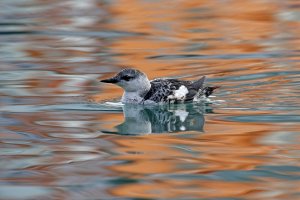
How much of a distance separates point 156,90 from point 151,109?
0.71 ft

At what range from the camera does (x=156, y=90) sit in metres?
10.9

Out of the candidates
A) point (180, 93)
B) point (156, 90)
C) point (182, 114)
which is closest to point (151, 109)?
point (156, 90)

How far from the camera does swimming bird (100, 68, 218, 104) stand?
1084 centimetres

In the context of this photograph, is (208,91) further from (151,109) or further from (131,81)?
(131,81)

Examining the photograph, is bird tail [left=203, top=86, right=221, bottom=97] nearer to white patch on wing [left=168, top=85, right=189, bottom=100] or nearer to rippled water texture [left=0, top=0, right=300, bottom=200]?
rippled water texture [left=0, top=0, right=300, bottom=200]

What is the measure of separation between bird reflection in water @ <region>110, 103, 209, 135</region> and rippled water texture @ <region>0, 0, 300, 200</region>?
0.01m

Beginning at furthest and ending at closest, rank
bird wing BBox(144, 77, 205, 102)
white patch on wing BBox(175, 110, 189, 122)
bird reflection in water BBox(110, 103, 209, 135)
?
bird wing BBox(144, 77, 205, 102) < white patch on wing BBox(175, 110, 189, 122) < bird reflection in water BBox(110, 103, 209, 135)

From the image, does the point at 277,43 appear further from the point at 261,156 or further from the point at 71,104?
the point at 261,156

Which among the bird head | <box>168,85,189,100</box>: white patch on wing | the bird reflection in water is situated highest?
the bird head

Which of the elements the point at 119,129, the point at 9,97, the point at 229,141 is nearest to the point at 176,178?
the point at 229,141

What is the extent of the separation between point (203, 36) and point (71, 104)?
5463 mm

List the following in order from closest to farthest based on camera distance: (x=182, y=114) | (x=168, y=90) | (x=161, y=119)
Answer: (x=161, y=119), (x=182, y=114), (x=168, y=90)

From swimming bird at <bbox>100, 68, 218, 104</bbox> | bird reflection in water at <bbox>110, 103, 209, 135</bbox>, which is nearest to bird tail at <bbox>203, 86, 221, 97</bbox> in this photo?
swimming bird at <bbox>100, 68, 218, 104</bbox>

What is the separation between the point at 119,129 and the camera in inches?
372
